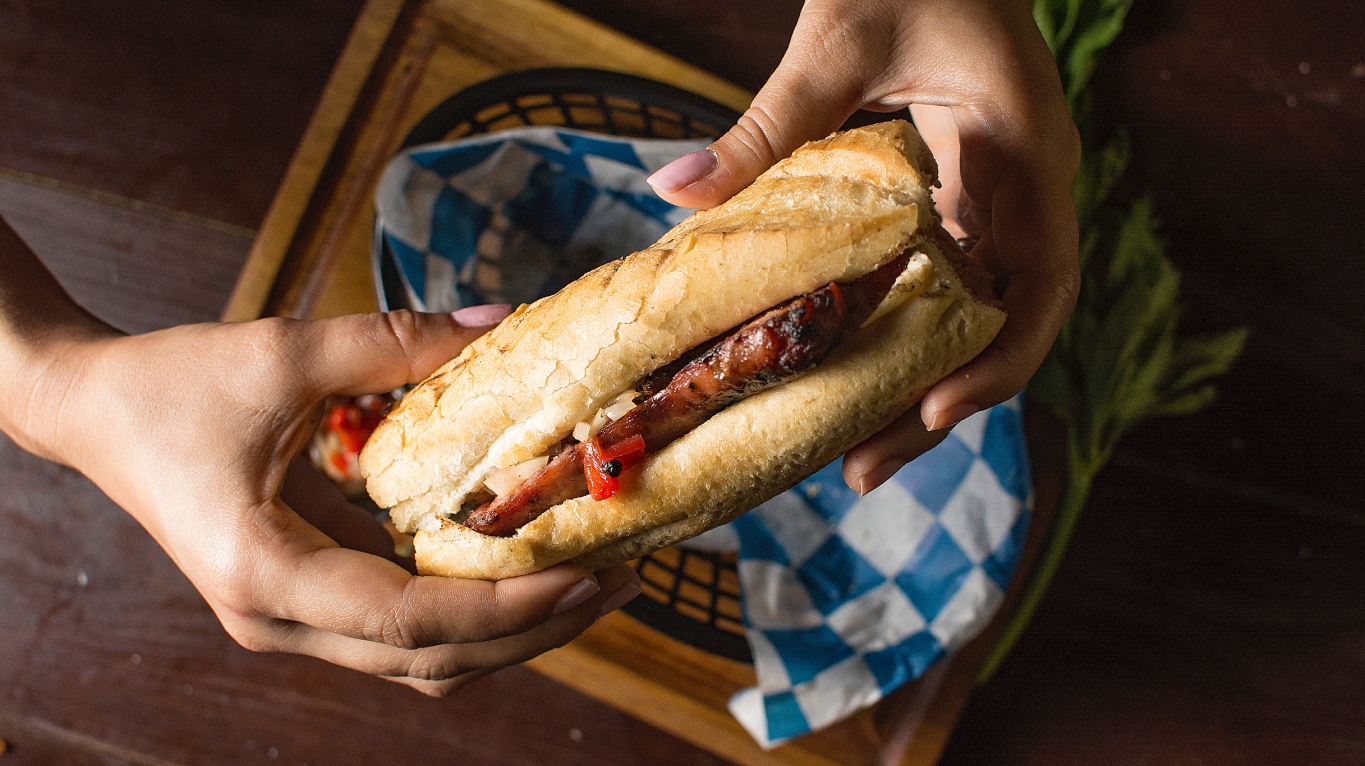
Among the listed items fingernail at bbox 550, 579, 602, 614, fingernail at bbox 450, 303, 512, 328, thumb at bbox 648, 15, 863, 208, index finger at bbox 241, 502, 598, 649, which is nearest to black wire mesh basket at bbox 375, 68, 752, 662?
fingernail at bbox 450, 303, 512, 328

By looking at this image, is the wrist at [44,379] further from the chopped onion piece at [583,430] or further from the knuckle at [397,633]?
the chopped onion piece at [583,430]

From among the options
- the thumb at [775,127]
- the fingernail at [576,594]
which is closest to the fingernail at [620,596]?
the fingernail at [576,594]

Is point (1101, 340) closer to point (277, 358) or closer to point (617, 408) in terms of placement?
point (617, 408)

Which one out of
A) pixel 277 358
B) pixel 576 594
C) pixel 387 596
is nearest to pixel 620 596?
pixel 576 594

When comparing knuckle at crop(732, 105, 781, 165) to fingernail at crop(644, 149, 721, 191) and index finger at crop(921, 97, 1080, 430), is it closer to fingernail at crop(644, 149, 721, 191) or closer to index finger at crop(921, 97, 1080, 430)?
fingernail at crop(644, 149, 721, 191)

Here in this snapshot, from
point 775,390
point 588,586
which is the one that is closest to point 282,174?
point 588,586

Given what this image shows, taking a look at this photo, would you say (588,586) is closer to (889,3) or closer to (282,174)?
(889,3)
